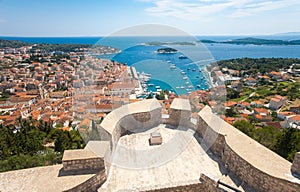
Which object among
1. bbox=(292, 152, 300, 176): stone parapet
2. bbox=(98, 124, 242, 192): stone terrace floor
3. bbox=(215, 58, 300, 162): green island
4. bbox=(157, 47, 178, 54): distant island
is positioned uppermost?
bbox=(157, 47, 178, 54): distant island

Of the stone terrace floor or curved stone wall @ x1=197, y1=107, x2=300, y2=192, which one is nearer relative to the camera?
curved stone wall @ x1=197, y1=107, x2=300, y2=192

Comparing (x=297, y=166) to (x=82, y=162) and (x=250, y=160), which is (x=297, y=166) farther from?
(x=82, y=162)

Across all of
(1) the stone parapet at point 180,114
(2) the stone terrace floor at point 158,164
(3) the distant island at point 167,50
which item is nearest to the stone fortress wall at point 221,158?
(2) the stone terrace floor at point 158,164

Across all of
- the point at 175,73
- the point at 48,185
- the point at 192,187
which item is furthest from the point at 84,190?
the point at 175,73

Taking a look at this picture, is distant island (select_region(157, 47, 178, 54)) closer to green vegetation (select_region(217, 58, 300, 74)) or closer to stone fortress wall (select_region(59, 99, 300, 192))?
stone fortress wall (select_region(59, 99, 300, 192))

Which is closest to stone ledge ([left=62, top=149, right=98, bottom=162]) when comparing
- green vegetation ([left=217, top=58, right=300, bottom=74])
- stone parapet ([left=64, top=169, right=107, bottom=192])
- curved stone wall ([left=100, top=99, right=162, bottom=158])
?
stone parapet ([left=64, top=169, right=107, bottom=192])

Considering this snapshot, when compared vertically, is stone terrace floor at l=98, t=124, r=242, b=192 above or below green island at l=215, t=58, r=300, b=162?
above
